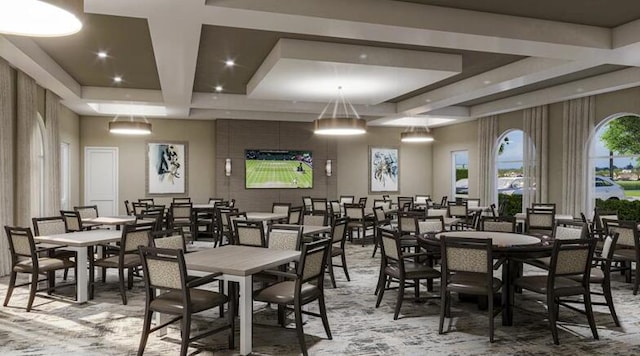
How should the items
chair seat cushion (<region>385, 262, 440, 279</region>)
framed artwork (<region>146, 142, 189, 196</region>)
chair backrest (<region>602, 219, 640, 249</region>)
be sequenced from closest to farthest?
chair seat cushion (<region>385, 262, 440, 279</region>) → chair backrest (<region>602, 219, 640, 249</region>) → framed artwork (<region>146, 142, 189, 196</region>)

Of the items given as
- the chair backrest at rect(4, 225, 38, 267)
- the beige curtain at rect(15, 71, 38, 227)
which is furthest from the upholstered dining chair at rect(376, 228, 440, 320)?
the beige curtain at rect(15, 71, 38, 227)

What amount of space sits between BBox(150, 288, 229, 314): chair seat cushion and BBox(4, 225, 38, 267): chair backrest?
2.15 metres

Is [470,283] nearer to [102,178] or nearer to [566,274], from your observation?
[566,274]

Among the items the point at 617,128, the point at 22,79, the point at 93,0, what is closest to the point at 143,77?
the point at 22,79

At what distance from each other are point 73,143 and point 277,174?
18.4 feet

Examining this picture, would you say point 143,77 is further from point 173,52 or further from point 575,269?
point 575,269

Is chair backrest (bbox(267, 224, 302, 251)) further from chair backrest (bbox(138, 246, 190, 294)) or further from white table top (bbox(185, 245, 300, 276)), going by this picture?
chair backrest (bbox(138, 246, 190, 294))

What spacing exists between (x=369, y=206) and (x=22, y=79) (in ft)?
33.8

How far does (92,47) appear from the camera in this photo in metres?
6.92

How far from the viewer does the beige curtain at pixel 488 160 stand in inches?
509

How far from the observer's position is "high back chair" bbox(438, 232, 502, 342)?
13.7 feet

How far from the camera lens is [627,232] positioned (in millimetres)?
6219

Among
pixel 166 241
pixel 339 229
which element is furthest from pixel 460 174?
pixel 166 241

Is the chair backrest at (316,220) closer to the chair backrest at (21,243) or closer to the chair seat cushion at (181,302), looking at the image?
the chair seat cushion at (181,302)
